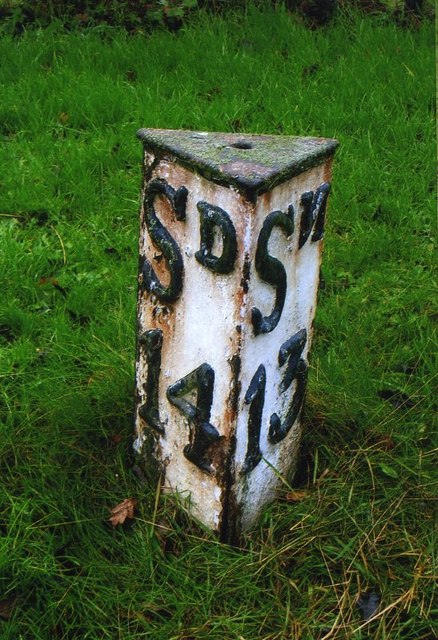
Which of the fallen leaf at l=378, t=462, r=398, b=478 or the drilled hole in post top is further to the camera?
the fallen leaf at l=378, t=462, r=398, b=478

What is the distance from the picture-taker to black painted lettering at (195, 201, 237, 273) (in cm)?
206

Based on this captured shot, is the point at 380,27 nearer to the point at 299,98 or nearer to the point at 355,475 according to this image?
the point at 299,98

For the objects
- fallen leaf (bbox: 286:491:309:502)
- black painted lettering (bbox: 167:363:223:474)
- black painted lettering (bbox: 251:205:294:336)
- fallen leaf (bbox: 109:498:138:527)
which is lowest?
fallen leaf (bbox: 109:498:138:527)

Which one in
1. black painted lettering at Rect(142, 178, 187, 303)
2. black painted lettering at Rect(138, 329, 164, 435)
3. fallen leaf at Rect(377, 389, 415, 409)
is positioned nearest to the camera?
black painted lettering at Rect(142, 178, 187, 303)

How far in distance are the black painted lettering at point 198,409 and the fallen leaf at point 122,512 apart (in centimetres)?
27

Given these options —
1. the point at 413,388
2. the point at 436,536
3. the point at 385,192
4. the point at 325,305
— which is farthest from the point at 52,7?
the point at 436,536

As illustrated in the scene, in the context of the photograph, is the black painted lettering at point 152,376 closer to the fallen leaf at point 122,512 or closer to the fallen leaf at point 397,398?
the fallen leaf at point 122,512

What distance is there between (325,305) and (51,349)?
111 cm

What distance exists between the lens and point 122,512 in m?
2.54

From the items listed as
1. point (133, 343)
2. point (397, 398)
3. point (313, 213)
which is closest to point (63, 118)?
point (133, 343)

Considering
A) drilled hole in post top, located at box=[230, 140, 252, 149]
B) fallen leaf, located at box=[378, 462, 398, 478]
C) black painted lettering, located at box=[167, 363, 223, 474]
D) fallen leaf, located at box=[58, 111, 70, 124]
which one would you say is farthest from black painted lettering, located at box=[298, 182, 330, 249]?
fallen leaf, located at box=[58, 111, 70, 124]

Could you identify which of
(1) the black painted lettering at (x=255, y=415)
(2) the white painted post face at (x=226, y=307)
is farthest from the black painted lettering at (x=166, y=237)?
(1) the black painted lettering at (x=255, y=415)

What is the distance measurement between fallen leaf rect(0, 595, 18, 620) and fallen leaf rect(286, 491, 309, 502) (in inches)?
32.4

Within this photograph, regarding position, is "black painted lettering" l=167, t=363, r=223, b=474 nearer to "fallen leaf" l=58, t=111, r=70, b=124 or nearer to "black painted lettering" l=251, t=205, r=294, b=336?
"black painted lettering" l=251, t=205, r=294, b=336
